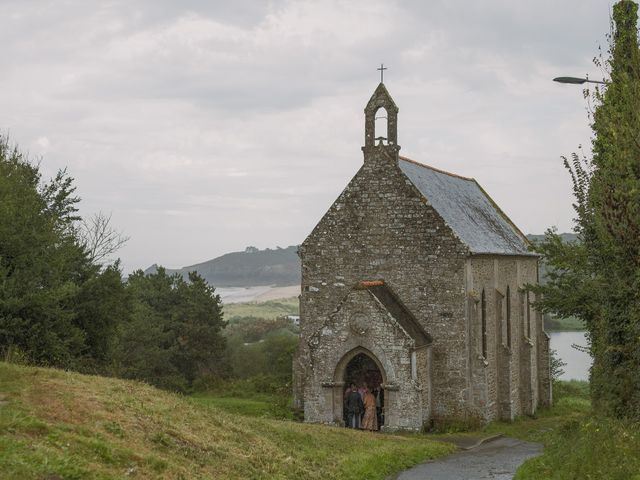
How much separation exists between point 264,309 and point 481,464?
3784 inches

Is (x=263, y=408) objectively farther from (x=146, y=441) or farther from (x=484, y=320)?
(x=146, y=441)

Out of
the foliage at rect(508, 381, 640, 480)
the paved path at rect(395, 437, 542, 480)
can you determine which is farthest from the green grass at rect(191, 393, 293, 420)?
the foliage at rect(508, 381, 640, 480)

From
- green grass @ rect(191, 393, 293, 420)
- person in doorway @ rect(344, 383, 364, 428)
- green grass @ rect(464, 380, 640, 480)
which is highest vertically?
green grass @ rect(464, 380, 640, 480)

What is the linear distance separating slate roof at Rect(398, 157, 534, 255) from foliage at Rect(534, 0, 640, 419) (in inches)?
338

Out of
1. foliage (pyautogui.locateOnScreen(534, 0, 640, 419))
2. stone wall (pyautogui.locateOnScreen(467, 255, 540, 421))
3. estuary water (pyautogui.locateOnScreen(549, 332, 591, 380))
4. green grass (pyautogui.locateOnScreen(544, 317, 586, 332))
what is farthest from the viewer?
green grass (pyautogui.locateOnScreen(544, 317, 586, 332))

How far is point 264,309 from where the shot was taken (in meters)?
114

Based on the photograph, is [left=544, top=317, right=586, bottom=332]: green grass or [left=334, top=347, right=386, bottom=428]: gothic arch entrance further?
[left=544, top=317, right=586, bottom=332]: green grass

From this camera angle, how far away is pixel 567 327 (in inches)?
4385

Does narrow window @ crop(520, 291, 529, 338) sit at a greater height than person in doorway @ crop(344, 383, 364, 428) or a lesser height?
greater

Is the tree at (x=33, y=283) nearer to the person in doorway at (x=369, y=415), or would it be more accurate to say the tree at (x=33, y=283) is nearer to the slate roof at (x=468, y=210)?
the person in doorway at (x=369, y=415)

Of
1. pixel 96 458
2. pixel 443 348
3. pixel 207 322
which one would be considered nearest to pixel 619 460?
pixel 96 458

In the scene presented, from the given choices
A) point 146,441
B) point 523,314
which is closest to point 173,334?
point 523,314

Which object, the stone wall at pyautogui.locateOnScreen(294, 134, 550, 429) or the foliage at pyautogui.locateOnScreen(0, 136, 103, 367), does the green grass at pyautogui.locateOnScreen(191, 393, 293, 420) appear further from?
the foliage at pyautogui.locateOnScreen(0, 136, 103, 367)

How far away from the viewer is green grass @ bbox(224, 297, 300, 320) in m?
105
